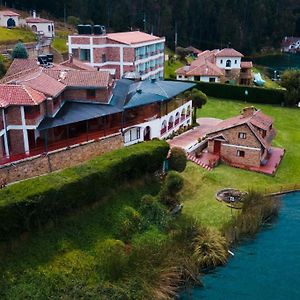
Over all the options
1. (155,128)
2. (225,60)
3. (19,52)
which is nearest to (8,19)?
(19,52)

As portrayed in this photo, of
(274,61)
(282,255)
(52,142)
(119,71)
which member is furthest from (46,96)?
(274,61)

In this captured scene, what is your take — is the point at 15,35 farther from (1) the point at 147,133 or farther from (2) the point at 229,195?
(2) the point at 229,195

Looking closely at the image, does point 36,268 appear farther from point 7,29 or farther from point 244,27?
point 244,27

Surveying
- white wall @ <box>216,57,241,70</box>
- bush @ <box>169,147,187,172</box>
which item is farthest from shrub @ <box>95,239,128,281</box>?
white wall @ <box>216,57,241,70</box>

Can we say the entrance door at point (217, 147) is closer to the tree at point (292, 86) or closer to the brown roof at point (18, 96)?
the brown roof at point (18, 96)

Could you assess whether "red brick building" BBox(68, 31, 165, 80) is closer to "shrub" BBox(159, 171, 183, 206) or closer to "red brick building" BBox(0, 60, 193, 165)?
"red brick building" BBox(0, 60, 193, 165)

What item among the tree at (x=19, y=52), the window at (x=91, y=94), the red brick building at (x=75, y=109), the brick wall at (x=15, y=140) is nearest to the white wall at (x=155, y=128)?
the red brick building at (x=75, y=109)
